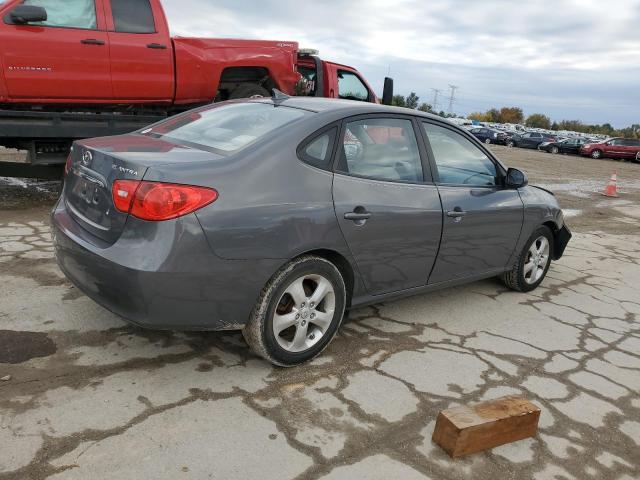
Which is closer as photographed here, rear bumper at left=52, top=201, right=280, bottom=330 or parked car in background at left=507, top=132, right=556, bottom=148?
rear bumper at left=52, top=201, right=280, bottom=330

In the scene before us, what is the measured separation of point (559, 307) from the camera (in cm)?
474

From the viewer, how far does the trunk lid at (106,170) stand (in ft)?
9.17

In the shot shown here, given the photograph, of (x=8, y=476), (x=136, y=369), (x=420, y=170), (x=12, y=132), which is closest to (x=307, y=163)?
(x=420, y=170)

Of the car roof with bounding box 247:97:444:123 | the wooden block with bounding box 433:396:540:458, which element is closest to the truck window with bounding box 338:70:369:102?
the car roof with bounding box 247:97:444:123

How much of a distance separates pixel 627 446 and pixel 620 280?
3.47m

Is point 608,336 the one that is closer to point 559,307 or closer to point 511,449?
point 559,307

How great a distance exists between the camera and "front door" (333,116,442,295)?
3297 mm

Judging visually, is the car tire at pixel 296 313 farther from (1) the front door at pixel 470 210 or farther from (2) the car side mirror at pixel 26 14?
(2) the car side mirror at pixel 26 14

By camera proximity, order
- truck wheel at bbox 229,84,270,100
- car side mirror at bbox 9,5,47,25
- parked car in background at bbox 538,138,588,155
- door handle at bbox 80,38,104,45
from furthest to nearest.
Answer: parked car in background at bbox 538,138,588,155
truck wheel at bbox 229,84,270,100
door handle at bbox 80,38,104,45
car side mirror at bbox 9,5,47,25

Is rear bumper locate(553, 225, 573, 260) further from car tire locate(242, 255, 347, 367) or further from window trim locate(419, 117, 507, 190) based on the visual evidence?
car tire locate(242, 255, 347, 367)

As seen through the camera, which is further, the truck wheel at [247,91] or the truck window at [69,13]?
the truck wheel at [247,91]

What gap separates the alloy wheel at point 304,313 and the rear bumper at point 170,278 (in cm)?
23

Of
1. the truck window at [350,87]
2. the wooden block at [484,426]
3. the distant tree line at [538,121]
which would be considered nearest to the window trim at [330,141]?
the wooden block at [484,426]

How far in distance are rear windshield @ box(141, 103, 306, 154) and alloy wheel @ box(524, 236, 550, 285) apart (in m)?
2.66
